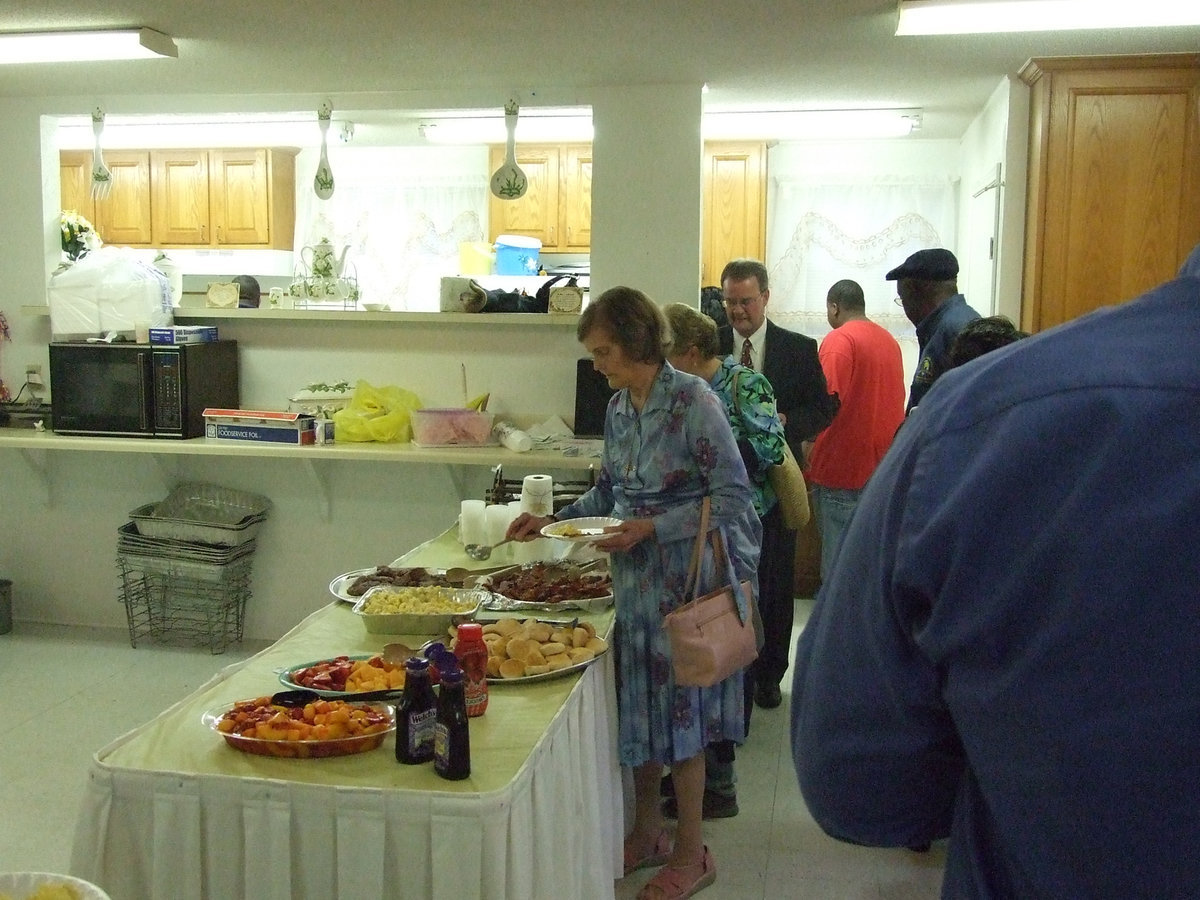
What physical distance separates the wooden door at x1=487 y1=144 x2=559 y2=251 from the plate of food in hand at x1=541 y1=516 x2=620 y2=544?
3.88 meters

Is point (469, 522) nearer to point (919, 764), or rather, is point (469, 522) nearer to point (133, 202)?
point (919, 764)

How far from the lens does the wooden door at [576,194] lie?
6.45m

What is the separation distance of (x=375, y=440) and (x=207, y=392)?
82cm

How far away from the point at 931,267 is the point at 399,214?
14.9 ft

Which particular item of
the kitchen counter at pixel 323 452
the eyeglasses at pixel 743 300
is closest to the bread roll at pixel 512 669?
→ the kitchen counter at pixel 323 452

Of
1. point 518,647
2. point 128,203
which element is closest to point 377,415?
point 518,647

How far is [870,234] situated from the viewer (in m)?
6.52

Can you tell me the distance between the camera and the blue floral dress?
8.58ft

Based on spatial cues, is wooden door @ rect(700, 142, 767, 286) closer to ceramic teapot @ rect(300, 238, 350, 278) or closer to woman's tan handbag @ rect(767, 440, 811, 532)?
ceramic teapot @ rect(300, 238, 350, 278)

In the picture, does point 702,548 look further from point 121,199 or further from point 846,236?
point 121,199

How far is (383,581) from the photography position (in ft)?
9.41

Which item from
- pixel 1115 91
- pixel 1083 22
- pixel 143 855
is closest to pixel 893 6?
pixel 1083 22

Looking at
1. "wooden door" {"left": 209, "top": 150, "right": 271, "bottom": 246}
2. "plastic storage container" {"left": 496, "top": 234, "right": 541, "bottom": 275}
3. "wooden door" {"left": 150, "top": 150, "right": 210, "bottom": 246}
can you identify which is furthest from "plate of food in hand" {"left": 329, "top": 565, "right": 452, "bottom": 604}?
"wooden door" {"left": 150, "top": 150, "right": 210, "bottom": 246}

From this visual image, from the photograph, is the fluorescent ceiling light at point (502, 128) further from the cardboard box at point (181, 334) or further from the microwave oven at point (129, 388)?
the microwave oven at point (129, 388)
